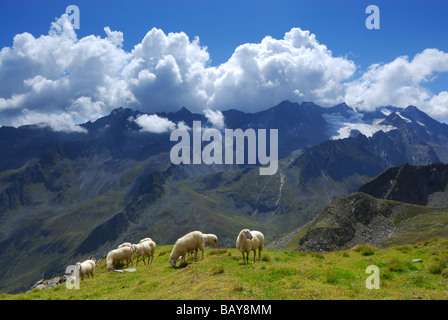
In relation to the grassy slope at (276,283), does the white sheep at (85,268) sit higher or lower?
lower

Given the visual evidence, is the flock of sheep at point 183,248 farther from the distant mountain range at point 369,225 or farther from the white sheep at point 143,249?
the distant mountain range at point 369,225

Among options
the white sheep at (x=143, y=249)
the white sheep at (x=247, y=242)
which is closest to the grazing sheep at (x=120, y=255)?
the white sheep at (x=143, y=249)

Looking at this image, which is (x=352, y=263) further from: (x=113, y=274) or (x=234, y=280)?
(x=113, y=274)

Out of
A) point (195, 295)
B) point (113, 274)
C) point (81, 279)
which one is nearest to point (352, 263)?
point (195, 295)

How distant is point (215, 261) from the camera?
27812 millimetres

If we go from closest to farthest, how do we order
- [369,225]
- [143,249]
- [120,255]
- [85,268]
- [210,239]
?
[85,268] < [120,255] < [143,249] < [210,239] < [369,225]

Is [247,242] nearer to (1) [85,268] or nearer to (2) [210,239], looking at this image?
(2) [210,239]

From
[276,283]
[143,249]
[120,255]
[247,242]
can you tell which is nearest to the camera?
[276,283]

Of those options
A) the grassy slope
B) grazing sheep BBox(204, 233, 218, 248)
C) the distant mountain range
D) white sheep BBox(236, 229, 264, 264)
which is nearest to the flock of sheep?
white sheep BBox(236, 229, 264, 264)

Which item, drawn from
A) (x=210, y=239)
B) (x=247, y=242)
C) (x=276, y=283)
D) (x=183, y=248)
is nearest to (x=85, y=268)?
(x=183, y=248)

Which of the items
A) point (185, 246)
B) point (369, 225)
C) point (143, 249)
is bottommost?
point (369, 225)
